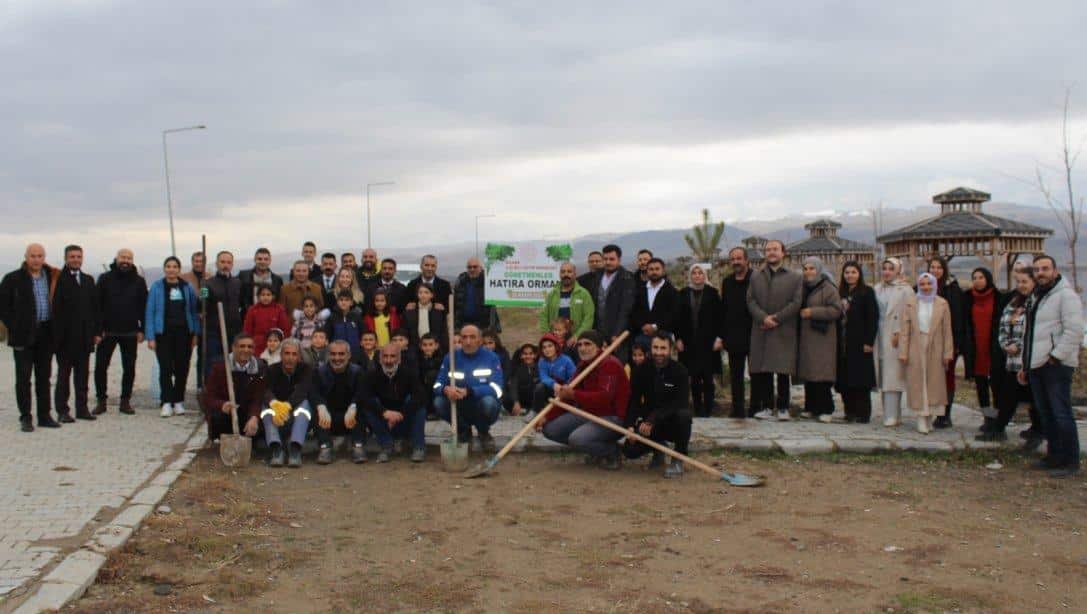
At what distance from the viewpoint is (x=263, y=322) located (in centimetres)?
972

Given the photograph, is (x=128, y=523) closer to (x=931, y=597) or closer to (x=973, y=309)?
(x=931, y=597)

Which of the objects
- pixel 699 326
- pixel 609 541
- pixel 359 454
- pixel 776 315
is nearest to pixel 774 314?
pixel 776 315

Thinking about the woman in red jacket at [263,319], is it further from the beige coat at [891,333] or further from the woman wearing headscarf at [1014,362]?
the woman wearing headscarf at [1014,362]

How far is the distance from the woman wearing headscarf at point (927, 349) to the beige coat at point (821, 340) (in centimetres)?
68

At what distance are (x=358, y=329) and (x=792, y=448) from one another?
15.1 ft

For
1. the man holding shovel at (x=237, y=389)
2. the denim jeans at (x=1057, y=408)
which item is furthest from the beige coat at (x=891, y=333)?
the man holding shovel at (x=237, y=389)

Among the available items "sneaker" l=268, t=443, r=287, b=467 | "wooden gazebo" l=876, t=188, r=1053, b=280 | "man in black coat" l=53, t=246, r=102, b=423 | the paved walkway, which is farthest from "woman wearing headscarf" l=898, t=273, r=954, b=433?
"wooden gazebo" l=876, t=188, r=1053, b=280

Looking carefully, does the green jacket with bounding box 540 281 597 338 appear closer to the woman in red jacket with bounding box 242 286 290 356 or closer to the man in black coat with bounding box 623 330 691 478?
the man in black coat with bounding box 623 330 691 478

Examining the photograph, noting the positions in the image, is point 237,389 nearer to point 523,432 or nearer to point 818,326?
point 523,432

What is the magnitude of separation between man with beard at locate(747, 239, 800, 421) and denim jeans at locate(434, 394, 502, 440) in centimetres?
298

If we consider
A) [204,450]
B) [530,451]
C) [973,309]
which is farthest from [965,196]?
[204,450]

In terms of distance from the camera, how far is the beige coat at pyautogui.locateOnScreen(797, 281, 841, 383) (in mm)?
9461

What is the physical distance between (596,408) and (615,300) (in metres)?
2.00

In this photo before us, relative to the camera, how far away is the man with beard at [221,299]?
1019cm
